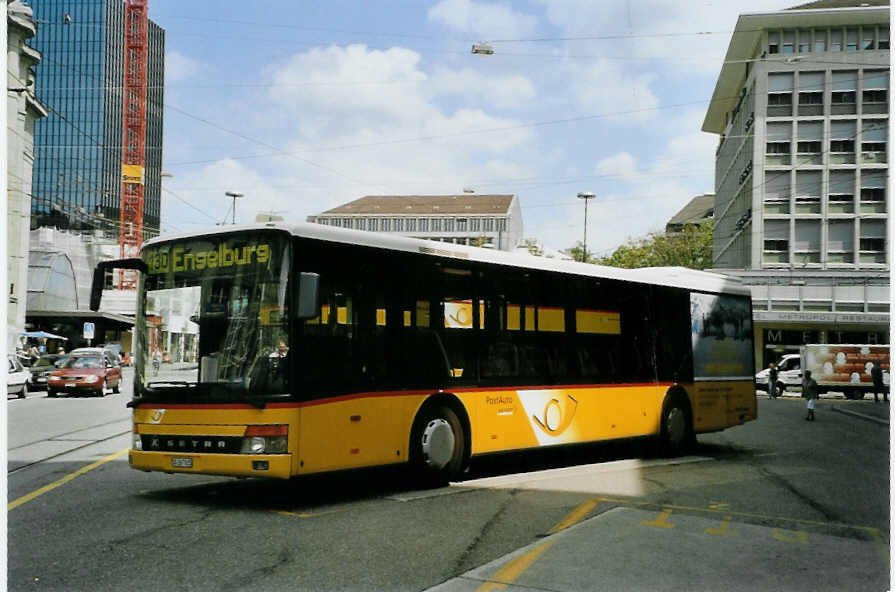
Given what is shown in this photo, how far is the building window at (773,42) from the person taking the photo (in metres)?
A: 58.8

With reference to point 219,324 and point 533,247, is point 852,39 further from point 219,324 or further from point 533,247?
point 219,324

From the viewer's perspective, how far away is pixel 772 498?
11.3 metres

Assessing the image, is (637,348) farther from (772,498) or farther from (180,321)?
(180,321)

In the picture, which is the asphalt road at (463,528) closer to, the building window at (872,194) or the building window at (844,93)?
the building window at (872,194)

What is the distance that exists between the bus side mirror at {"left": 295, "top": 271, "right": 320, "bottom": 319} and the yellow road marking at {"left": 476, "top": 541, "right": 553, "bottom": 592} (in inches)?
133

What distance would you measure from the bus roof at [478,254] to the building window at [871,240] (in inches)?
1725

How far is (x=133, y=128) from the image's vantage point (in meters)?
91.9

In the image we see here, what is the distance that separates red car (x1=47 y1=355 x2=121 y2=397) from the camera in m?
35.8

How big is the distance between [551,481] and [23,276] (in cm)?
5468

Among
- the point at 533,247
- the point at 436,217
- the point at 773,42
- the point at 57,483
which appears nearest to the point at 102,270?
the point at 57,483

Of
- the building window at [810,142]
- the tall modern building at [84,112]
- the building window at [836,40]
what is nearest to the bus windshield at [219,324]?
the tall modern building at [84,112]

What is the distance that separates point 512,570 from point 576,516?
2727mm

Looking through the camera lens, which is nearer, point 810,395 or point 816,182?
point 810,395

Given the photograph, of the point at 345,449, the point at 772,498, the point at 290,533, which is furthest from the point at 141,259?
the point at 772,498
